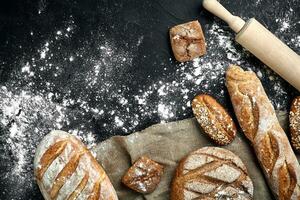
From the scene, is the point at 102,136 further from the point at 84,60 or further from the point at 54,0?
the point at 54,0

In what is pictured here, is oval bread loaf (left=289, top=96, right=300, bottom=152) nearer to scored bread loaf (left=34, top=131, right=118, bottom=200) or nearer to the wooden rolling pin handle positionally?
the wooden rolling pin handle

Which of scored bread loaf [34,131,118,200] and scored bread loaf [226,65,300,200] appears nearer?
scored bread loaf [34,131,118,200]

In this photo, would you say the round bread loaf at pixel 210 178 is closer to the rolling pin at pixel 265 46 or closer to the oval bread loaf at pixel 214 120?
the oval bread loaf at pixel 214 120

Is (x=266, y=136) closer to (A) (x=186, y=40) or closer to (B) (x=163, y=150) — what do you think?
(B) (x=163, y=150)

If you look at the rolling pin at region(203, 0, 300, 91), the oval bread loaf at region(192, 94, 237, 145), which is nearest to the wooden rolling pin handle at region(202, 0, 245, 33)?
the rolling pin at region(203, 0, 300, 91)

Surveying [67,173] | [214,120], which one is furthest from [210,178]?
[67,173]

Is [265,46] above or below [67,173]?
above

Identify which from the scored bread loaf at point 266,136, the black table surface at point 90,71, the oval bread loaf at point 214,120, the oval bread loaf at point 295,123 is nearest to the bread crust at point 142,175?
the black table surface at point 90,71
